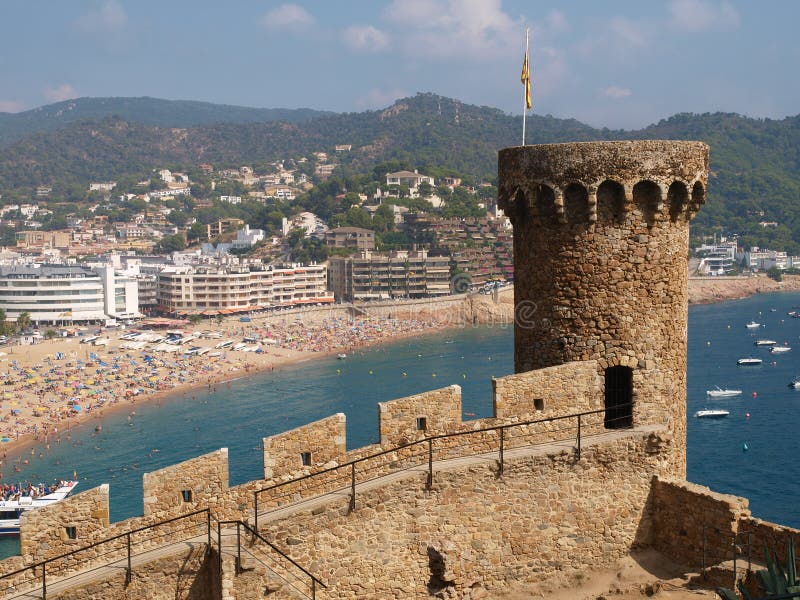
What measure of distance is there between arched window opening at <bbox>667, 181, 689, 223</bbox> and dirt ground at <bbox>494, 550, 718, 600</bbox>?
416 centimetres

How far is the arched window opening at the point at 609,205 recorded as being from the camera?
12.1 metres

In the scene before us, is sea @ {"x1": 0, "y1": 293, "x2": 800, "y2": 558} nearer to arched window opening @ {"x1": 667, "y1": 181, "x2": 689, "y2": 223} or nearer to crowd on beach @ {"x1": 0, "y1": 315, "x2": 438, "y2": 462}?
crowd on beach @ {"x1": 0, "y1": 315, "x2": 438, "y2": 462}

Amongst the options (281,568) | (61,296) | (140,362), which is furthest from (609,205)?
(61,296)

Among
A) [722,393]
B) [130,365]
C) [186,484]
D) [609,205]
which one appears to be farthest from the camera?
[130,365]

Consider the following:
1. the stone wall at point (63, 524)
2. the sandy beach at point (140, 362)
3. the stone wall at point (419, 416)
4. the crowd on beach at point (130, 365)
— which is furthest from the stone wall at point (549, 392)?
the crowd on beach at point (130, 365)

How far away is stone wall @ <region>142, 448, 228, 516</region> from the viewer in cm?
1034

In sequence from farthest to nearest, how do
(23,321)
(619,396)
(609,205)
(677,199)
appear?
(23,321), (619,396), (677,199), (609,205)

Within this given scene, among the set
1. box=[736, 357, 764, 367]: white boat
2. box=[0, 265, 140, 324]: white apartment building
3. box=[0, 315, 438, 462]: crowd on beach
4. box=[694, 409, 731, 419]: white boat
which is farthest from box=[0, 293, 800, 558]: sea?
box=[0, 265, 140, 324]: white apartment building

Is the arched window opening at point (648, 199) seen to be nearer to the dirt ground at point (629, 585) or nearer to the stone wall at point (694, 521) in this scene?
the stone wall at point (694, 521)

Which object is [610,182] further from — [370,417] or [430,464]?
[370,417]

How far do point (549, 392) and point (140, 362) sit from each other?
9599 cm

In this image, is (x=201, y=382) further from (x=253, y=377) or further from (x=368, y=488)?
(x=368, y=488)

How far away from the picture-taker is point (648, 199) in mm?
12227

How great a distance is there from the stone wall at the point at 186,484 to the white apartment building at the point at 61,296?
435 feet
